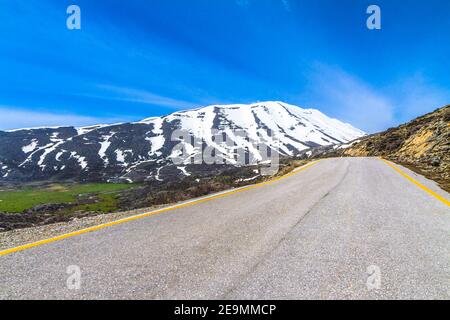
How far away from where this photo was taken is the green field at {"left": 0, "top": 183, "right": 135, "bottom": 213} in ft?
233

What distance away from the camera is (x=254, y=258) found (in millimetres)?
3984

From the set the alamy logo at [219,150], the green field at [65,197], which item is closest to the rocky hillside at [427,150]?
the green field at [65,197]

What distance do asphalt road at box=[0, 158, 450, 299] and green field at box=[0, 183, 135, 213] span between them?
212ft

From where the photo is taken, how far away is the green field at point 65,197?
7088cm

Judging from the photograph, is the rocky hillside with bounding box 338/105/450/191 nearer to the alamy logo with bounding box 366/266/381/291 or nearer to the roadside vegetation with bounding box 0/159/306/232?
the alamy logo with bounding box 366/266/381/291

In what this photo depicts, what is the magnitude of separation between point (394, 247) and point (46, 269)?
564cm

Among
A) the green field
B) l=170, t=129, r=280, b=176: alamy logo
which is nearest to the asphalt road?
the green field

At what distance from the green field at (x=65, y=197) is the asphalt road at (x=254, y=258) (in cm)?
6456

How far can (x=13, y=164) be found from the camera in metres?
150

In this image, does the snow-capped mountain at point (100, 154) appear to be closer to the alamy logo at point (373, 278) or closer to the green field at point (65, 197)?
the green field at point (65, 197)

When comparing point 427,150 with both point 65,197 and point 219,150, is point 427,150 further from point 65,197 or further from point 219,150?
point 219,150

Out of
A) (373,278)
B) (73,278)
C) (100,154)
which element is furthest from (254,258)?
(100,154)

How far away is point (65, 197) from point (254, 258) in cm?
10161
